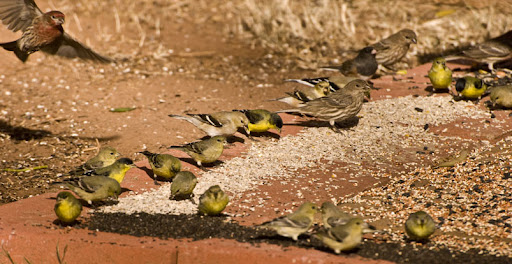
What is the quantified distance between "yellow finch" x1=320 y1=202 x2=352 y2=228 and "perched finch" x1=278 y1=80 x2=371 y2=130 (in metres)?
2.63

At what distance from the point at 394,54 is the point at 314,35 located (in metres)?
2.31

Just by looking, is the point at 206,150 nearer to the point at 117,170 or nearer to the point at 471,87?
the point at 117,170

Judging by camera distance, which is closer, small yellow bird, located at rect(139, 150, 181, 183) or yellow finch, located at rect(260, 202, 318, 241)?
yellow finch, located at rect(260, 202, 318, 241)

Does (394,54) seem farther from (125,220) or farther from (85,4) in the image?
(85,4)

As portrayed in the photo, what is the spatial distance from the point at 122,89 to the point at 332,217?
567 centimetres

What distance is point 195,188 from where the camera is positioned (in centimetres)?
552

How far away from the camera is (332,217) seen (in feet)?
14.9

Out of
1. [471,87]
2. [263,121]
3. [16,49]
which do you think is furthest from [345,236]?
[16,49]

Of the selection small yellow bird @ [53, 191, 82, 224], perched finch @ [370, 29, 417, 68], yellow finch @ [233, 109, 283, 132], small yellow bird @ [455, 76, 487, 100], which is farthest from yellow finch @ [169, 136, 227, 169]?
perched finch @ [370, 29, 417, 68]

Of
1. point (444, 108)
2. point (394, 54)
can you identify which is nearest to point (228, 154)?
point (444, 108)

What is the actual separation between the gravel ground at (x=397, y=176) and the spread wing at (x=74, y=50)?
239 cm

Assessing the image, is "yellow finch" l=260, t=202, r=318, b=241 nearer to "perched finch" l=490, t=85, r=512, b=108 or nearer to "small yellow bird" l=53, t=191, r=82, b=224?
"small yellow bird" l=53, t=191, r=82, b=224

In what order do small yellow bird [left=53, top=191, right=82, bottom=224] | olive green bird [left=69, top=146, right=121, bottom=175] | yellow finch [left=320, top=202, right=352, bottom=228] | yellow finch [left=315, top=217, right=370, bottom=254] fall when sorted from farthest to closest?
olive green bird [left=69, top=146, right=121, bottom=175] < small yellow bird [left=53, top=191, right=82, bottom=224] < yellow finch [left=320, top=202, right=352, bottom=228] < yellow finch [left=315, top=217, right=370, bottom=254]

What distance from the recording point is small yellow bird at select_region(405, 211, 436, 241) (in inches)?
173
